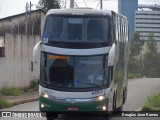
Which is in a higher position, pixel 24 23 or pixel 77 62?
pixel 77 62

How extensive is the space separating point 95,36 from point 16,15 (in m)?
25.5

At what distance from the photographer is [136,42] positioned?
73125 mm

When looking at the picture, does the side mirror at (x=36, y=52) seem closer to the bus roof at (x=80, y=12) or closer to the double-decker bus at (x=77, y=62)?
the double-decker bus at (x=77, y=62)

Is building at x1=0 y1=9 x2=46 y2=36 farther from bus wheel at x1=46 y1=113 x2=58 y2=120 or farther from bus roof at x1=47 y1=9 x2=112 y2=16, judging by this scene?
bus wheel at x1=46 y1=113 x2=58 y2=120

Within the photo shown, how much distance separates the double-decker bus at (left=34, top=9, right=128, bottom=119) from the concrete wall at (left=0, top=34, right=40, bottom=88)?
12.8m

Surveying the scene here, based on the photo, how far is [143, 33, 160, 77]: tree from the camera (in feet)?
242

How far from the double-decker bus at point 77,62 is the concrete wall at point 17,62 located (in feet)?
41.9

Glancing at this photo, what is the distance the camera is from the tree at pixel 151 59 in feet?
242

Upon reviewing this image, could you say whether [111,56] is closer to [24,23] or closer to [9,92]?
[9,92]

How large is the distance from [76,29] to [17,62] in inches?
596

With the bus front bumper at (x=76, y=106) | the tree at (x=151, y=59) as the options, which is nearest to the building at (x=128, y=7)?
the tree at (x=151, y=59)

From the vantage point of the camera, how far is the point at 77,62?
49.4ft

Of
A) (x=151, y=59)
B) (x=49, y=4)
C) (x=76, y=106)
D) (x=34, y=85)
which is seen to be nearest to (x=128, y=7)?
(x=49, y=4)

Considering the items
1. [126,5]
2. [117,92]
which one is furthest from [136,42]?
[117,92]
